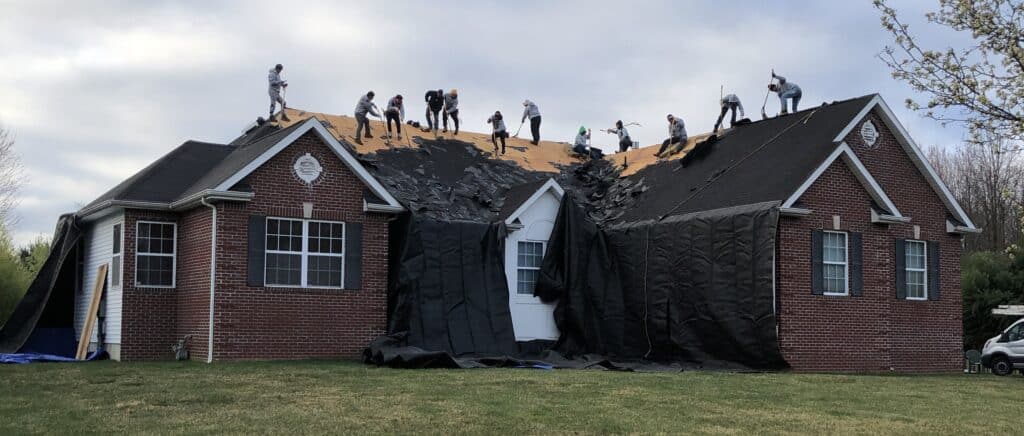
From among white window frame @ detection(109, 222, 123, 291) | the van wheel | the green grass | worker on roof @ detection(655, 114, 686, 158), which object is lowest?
the van wheel

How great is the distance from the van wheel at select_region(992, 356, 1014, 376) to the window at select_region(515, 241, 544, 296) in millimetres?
11140

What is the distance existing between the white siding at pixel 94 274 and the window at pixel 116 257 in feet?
0.35

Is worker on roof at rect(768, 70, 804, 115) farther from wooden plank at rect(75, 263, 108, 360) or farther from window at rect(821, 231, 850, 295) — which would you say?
wooden plank at rect(75, 263, 108, 360)

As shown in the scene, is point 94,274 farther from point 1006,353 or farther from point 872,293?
point 1006,353

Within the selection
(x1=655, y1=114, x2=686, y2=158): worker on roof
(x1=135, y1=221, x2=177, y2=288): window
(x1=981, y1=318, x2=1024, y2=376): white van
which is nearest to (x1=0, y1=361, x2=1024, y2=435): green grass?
(x1=135, y1=221, x2=177, y2=288): window

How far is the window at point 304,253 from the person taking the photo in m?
22.1

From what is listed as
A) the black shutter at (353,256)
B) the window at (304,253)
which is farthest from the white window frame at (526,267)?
the window at (304,253)

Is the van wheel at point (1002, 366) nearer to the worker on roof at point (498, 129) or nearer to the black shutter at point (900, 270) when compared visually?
the black shutter at point (900, 270)

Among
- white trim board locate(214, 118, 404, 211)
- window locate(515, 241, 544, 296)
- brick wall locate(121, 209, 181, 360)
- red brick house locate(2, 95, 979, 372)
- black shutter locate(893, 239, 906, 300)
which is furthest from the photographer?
window locate(515, 241, 544, 296)

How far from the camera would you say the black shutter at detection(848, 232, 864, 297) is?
2362 cm

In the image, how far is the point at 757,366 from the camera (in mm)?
22156

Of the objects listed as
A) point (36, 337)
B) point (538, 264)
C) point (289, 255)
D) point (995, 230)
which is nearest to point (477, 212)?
point (538, 264)

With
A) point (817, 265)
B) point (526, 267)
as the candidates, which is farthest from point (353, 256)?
point (817, 265)

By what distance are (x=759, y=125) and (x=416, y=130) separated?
9.61 meters
